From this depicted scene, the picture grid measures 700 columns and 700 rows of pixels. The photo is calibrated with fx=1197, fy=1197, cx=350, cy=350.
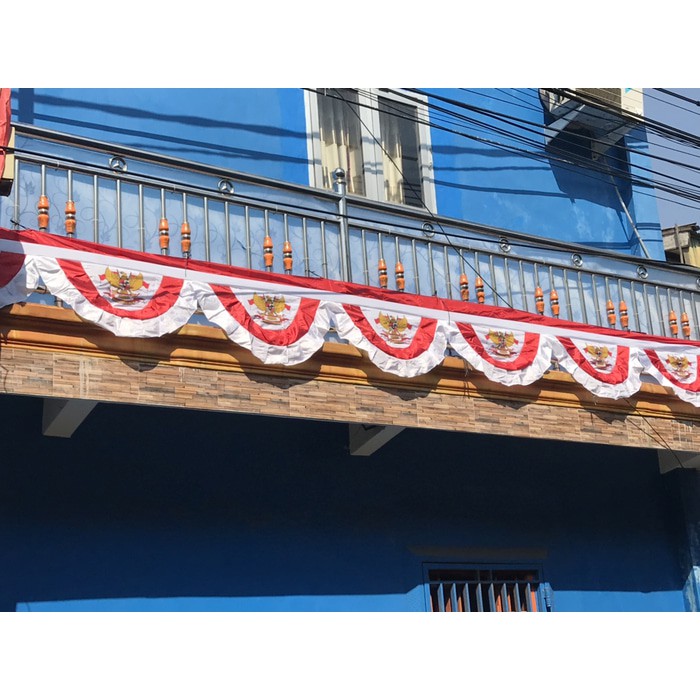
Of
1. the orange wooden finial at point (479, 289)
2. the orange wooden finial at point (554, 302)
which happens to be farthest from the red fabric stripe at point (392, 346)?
the orange wooden finial at point (554, 302)

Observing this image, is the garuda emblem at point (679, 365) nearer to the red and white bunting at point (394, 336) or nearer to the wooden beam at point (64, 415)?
the red and white bunting at point (394, 336)

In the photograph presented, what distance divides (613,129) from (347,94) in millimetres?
3222

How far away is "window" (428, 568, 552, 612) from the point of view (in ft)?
30.7

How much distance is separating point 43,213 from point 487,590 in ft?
15.1

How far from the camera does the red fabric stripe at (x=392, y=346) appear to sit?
817 cm

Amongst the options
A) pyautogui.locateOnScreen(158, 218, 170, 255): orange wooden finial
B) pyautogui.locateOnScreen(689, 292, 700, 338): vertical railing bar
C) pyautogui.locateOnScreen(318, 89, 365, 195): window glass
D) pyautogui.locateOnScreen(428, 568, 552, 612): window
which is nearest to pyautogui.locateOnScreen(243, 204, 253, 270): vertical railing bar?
pyautogui.locateOnScreen(158, 218, 170, 255): orange wooden finial

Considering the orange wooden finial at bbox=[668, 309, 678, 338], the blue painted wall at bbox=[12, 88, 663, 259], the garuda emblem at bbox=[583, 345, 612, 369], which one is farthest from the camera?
the orange wooden finial at bbox=[668, 309, 678, 338]

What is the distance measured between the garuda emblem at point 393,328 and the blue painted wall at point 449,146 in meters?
2.38

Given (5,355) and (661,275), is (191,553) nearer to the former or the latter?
(5,355)

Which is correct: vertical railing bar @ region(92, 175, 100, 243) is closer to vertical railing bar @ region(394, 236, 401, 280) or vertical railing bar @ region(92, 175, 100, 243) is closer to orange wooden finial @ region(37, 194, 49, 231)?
orange wooden finial @ region(37, 194, 49, 231)

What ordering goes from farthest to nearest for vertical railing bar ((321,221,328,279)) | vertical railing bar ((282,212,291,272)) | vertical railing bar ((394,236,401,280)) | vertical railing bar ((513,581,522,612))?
vertical railing bar ((513,581,522,612)), vertical railing bar ((394,236,401,280)), vertical railing bar ((321,221,328,279)), vertical railing bar ((282,212,291,272))

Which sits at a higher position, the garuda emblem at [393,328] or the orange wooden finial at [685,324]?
the orange wooden finial at [685,324]

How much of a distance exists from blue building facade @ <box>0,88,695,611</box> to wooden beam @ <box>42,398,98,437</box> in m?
0.17

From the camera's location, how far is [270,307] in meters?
7.89
